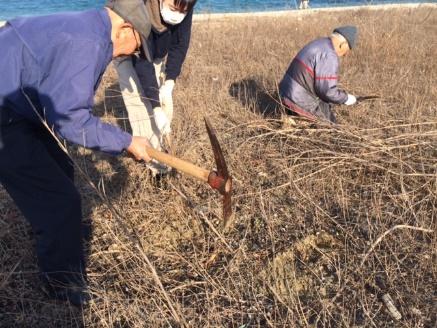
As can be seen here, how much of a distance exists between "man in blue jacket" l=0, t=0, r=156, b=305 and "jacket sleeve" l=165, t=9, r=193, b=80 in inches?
51.6

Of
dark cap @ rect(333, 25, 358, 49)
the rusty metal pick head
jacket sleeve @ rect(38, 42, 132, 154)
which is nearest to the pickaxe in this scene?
the rusty metal pick head

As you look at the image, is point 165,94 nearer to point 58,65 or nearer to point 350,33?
point 58,65

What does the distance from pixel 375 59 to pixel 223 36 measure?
10.3 feet

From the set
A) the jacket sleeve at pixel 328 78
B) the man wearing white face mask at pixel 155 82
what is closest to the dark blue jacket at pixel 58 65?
the man wearing white face mask at pixel 155 82

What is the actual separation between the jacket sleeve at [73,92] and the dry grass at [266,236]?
0.48m

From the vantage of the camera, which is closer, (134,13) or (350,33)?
(134,13)

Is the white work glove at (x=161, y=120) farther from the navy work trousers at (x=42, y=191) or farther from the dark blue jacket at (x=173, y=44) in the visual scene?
the navy work trousers at (x=42, y=191)

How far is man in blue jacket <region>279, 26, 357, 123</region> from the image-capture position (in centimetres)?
337

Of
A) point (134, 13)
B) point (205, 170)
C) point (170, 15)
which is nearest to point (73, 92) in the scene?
point (134, 13)

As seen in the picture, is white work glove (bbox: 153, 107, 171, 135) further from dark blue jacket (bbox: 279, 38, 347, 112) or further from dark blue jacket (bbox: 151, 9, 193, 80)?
dark blue jacket (bbox: 279, 38, 347, 112)

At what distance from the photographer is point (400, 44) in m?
5.66

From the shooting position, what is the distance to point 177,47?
303cm

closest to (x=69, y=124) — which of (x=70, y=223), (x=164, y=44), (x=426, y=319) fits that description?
(x=70, y=223)

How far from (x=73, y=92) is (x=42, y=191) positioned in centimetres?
56
